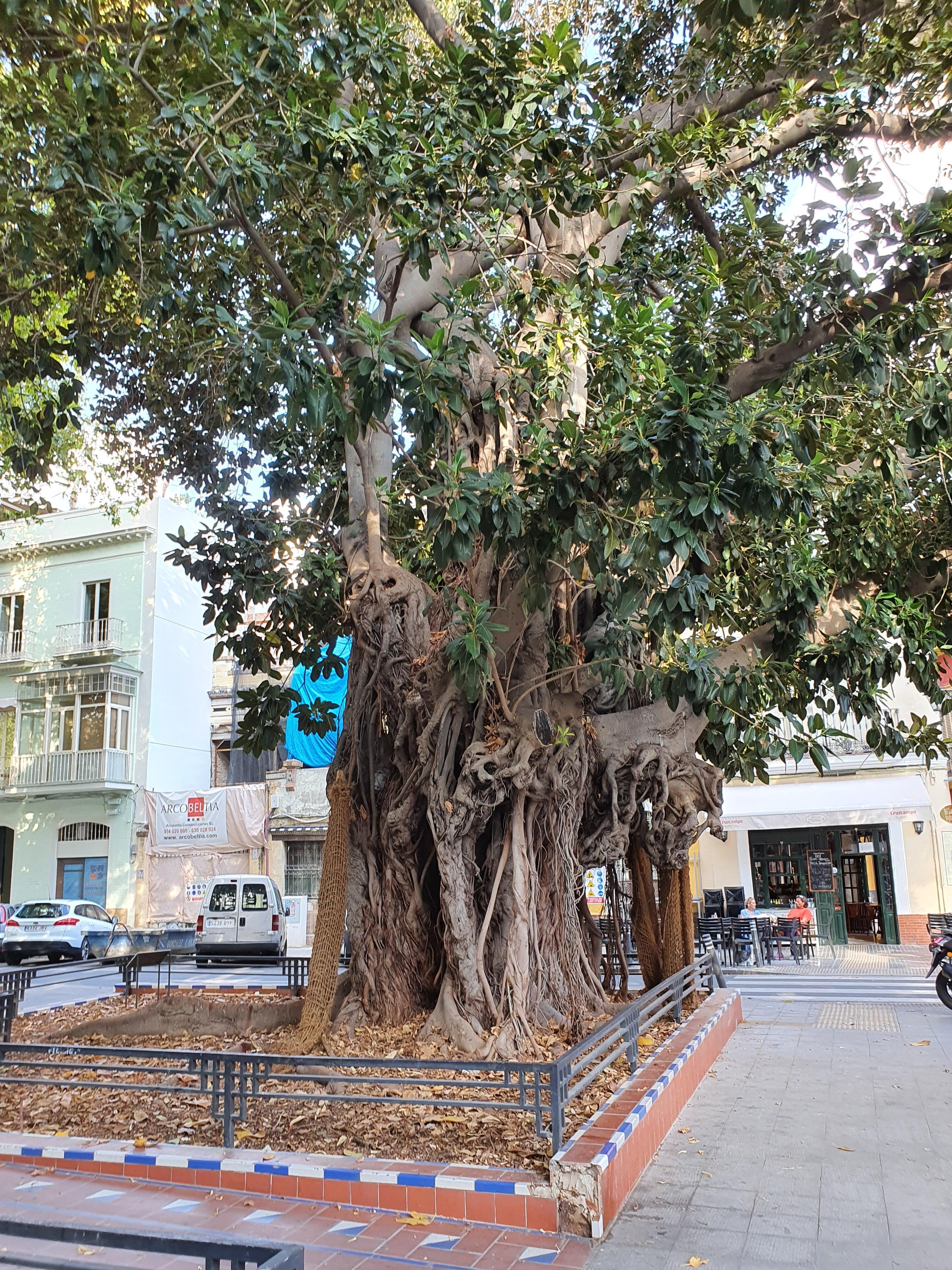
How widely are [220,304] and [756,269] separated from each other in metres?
5.07

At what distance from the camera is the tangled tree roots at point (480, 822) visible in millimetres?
7918

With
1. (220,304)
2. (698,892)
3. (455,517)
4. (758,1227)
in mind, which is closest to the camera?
(758,1227)

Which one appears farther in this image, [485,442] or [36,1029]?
[36,1029]

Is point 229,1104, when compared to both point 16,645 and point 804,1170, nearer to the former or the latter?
point 804,1170

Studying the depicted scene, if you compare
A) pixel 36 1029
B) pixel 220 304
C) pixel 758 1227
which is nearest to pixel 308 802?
pixel 36 1029

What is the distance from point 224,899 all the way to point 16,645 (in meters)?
13.7

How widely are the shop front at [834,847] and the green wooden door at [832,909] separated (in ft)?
0.06

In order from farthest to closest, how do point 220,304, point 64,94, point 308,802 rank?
point 308,802 < point 220,304 < point 64,94

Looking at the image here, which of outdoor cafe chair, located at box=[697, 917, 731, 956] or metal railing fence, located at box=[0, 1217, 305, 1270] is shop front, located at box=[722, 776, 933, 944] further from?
metal railing fence, located at box=[0, 1217, 305, 1270]

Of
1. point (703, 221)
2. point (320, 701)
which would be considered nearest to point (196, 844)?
point (320, 701)

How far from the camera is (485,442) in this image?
8.96m

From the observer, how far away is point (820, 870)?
2094 centimetres

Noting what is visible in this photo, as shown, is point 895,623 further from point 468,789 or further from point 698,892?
point 698,892

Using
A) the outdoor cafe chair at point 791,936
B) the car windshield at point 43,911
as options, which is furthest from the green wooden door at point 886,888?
the car windshield at point 43,911
